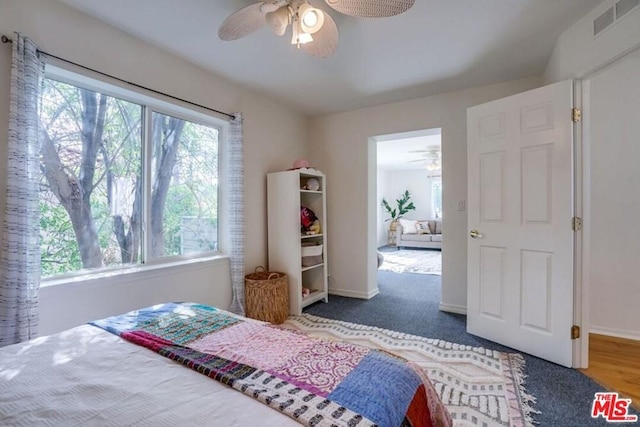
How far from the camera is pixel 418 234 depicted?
752 cm

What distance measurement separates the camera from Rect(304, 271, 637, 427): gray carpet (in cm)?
158

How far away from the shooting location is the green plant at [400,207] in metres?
8.55

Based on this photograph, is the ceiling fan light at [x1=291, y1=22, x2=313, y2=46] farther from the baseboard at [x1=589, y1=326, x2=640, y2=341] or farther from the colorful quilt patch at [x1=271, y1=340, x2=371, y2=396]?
the baseboard at [x1=589, y1=326, x2=640, y2=341]

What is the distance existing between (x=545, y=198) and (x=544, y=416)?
1389 mm

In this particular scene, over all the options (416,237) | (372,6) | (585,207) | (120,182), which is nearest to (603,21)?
(585,207)

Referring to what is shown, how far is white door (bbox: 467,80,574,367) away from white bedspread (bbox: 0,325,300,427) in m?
2.21

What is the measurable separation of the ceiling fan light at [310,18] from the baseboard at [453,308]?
2.87 metres

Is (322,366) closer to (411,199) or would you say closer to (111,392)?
(111,392)

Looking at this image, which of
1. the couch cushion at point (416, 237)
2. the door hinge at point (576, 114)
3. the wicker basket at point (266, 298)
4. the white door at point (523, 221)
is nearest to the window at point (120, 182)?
the wicker basket at point (266, 298)

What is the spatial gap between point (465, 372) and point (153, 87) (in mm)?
3015

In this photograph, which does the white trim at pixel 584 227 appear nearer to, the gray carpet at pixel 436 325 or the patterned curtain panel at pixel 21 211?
the gray carpet at pixel 436 325

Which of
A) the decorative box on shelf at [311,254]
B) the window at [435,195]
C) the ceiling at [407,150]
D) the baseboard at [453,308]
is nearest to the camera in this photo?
the baseboard at [453,308]

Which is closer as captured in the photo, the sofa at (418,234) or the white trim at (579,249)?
the white trim at (579,249)

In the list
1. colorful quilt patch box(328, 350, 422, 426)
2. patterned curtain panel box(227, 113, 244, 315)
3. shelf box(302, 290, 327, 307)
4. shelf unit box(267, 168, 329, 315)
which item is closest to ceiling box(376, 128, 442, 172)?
shelf unit box(267, 168, 329, 315)
